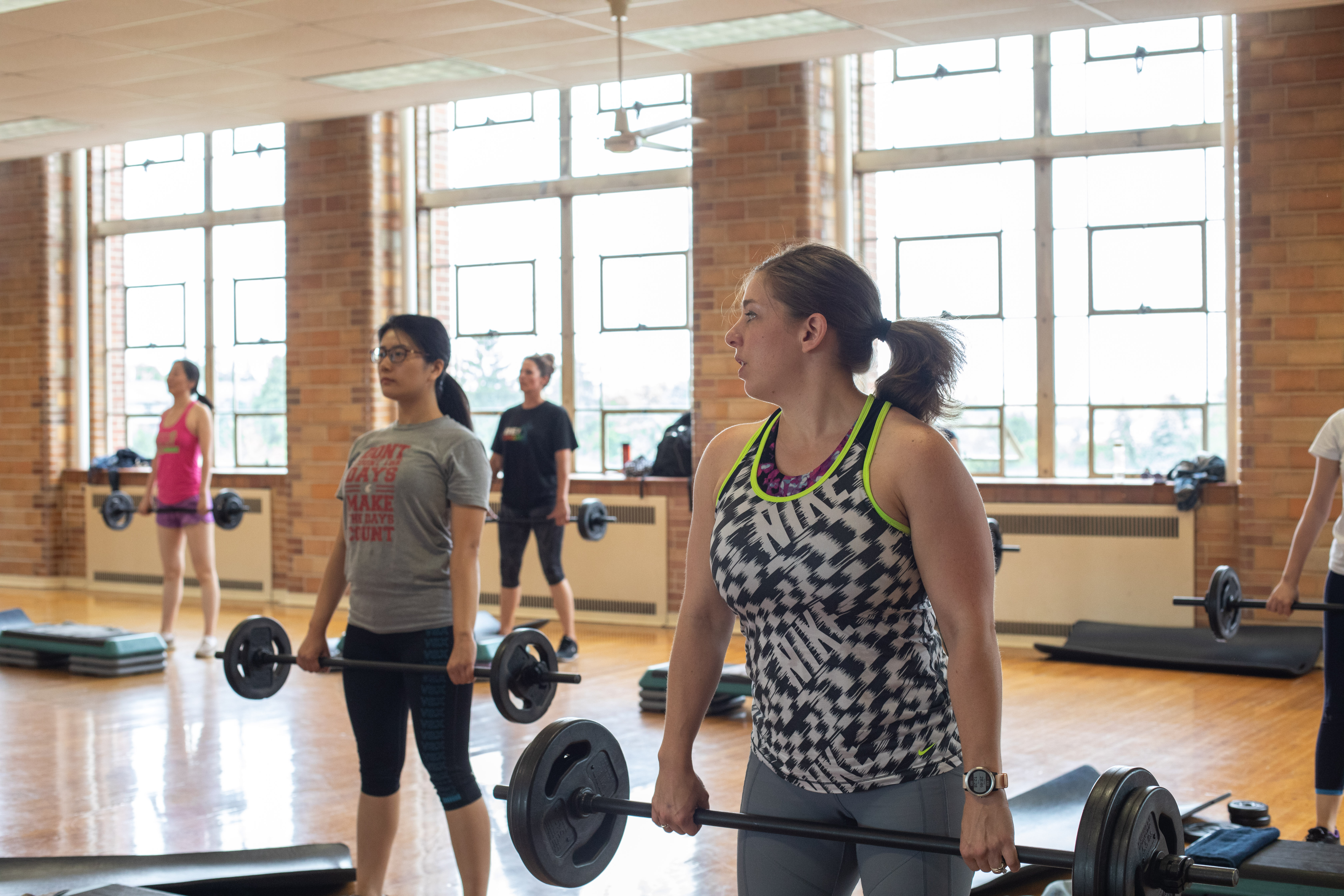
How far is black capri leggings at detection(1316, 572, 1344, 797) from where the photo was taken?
346 cm

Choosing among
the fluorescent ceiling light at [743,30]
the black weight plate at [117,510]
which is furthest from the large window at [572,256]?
the black weight plate at [117,510]

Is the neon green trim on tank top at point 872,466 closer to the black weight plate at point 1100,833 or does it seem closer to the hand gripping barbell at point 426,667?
the black weight plate at point 1100,833

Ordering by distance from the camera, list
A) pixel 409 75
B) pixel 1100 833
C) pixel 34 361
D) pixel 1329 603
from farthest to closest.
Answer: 1. pixel 34 361
2. pixel 409 75
3. pixel 1329 603
4. pixel 1100 833

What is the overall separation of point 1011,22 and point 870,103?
1.53m

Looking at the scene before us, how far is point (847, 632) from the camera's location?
169cm

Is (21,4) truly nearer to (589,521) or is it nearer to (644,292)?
(589,521)

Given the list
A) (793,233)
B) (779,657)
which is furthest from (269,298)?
(779,657)

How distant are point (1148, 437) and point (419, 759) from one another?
4.47 m

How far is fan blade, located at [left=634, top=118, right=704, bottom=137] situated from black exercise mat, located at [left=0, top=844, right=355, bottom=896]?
11.7 ft

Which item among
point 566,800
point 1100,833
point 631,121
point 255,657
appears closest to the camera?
point 1100,833

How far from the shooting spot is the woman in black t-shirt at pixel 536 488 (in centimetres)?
673

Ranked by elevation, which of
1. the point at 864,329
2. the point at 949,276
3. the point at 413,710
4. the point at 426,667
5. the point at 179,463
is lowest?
the point at 413,710

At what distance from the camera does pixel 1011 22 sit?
635cm

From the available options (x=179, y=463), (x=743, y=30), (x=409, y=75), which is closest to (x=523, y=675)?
(x=179, y=463)
